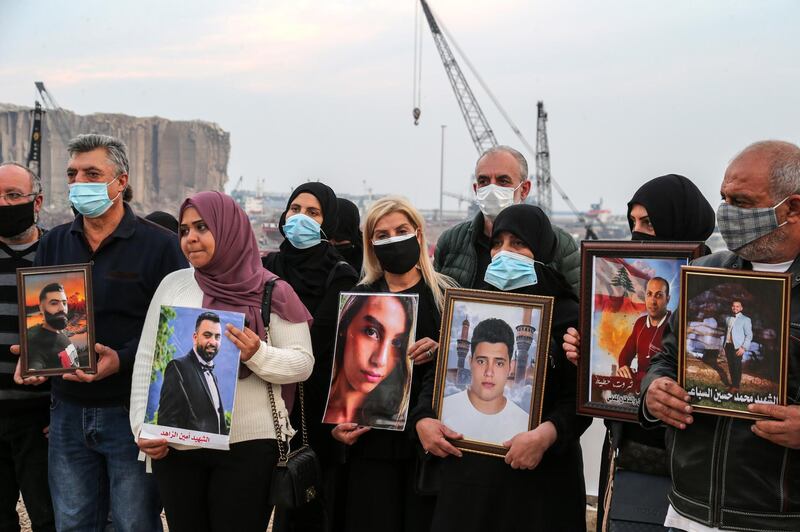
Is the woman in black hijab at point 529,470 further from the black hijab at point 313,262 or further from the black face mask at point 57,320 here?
the black face mask at point 57,320

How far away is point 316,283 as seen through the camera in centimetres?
486

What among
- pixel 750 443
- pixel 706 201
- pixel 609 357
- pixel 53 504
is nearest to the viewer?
pixel 750 443

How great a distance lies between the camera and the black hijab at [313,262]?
4805 mm

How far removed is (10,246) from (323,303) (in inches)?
74.2

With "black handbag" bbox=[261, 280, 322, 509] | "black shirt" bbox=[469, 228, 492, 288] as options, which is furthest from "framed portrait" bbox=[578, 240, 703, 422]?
"black handbag" bbox=[261, 280, 322, 509]

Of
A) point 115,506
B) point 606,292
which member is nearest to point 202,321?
point 115,506

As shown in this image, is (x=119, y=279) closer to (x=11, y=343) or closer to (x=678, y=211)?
(x=11, y=343)

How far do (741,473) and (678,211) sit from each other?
5.34ft

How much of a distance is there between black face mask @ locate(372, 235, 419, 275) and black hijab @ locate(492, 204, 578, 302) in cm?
45

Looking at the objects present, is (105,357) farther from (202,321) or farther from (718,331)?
(718,331)

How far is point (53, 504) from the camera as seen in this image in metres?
4.54

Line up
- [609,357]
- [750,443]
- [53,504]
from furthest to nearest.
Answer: [53,504] → [609,357] → [750,443]

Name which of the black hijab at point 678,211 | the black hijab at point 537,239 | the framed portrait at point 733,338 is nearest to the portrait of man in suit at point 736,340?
the framed portrait at point 733,338

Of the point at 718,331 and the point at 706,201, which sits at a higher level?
the point at 706,201
